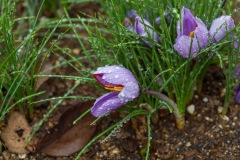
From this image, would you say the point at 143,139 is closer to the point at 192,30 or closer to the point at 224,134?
the point at 224,134

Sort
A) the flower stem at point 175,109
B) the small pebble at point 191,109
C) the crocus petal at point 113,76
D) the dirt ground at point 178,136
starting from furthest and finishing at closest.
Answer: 1. the small pebble at point 191,109
2. the dirt ground at point 178,136
3. the flower stem at point 175,109
4. the crocus petal at point 113,76

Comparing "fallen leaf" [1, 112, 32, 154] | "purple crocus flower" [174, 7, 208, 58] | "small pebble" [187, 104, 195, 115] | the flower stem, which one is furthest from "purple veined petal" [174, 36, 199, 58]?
"fallen leaf" [1, 112, 32, 154]

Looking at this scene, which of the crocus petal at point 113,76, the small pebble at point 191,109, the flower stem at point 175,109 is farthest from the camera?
the small pebble at point 191,109

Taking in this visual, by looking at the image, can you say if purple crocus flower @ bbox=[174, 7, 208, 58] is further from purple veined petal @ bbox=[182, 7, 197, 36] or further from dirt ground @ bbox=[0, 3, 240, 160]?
dirt ground @ bbox=[0, 3, 240, 160]

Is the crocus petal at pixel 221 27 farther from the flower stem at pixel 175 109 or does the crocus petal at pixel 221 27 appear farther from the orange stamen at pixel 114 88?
the orange stamen at pixel 114 88

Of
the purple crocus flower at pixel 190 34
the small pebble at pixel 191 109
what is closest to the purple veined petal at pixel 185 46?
the purple crocus flower at pixel 190 34

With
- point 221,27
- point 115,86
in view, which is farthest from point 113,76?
point 221,27
